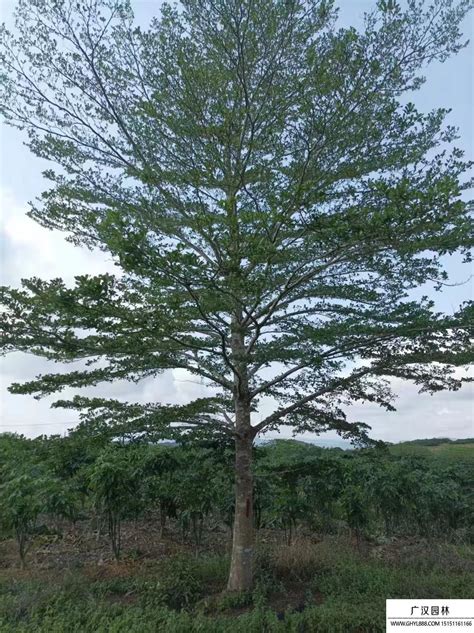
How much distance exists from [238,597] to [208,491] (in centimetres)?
142

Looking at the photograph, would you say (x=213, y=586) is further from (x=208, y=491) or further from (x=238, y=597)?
(x=208, y=491)

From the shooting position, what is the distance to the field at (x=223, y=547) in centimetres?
433

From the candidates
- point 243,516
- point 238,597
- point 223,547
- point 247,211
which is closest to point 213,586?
point 238,597

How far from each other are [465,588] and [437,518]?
8.86 ft

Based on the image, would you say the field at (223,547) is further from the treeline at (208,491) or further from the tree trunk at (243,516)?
the tree trunk at (243,516)

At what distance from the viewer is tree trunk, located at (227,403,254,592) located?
16.6ft

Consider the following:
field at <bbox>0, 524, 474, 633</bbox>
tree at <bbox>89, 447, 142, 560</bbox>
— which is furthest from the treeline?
field at <bbox>0, 524, 474, 633</bbox>

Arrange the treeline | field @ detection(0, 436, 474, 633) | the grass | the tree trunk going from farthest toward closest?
the treeline, the tree trunk, field @ detection(0, 436, 474, 633), the grass

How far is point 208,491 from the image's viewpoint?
6059mm

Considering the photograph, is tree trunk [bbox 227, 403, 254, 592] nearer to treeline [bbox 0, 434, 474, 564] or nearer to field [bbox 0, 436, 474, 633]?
field [bbox 0, 436, 474, 633]

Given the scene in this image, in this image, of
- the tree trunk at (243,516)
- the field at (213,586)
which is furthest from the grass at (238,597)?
the tree trunk at (243,516)

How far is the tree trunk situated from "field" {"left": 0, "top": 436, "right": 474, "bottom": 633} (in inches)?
8.5

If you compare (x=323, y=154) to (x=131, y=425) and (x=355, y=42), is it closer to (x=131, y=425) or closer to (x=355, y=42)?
(x=355, y=42)

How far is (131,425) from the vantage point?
15.8ft
